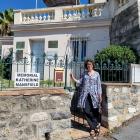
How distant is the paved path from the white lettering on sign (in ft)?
7.83

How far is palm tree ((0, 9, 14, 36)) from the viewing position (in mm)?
29130

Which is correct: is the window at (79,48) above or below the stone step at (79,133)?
above

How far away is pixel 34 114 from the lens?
291 inches

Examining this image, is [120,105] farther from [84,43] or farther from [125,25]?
[84,43]

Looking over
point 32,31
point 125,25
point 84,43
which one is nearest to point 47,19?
point 32,31

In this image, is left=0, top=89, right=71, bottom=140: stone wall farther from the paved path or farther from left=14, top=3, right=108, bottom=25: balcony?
left=14, top=3, right=108, bottom=25: balcony

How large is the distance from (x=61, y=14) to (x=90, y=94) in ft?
36.1

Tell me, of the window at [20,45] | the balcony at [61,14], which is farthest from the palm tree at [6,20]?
the window at [20,45]

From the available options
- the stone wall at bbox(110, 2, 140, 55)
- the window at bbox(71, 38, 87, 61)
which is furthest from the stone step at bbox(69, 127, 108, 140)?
the window at bbox(71, 38, 87, 61)

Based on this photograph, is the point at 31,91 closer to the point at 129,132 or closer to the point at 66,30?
the point at 129,132

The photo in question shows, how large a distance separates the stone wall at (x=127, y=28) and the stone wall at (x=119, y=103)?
444 centimetres

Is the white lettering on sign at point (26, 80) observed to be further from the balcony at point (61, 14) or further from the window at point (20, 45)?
the window at point (20, 45)

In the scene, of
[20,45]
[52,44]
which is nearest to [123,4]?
[52,44]

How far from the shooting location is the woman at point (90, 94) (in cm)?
824
